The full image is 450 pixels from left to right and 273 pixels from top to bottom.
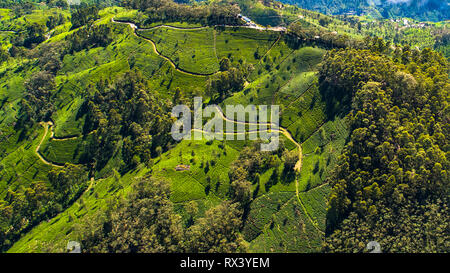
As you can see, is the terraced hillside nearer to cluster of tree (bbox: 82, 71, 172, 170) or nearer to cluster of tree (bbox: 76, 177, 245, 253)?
cluster of tree (bbox: 82, 71, 172, 170)

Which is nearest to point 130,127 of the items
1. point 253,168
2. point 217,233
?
point 253,168

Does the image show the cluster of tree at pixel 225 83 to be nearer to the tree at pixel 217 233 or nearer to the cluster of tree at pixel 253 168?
the cluster of tree at pixel 253 168

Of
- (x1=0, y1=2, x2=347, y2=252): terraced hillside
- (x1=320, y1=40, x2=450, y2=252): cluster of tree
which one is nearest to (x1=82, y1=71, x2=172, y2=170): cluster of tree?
(x1=0, y1=2, x2=347, y2=252): terraced hillside

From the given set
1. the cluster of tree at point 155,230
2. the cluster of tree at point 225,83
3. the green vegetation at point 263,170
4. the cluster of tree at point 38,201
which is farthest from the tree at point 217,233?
the cluster of tree at point 225,83

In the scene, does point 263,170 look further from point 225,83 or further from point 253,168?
point 225,83

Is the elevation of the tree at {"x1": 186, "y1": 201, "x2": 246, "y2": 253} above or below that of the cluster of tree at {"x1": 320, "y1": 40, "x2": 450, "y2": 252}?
below

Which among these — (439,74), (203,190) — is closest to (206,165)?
(203,190)
